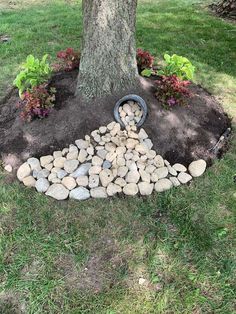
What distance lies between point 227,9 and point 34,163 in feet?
23.0

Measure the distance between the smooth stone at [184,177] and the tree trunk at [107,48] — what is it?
1234 millimetres

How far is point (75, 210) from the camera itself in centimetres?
Answer: 345

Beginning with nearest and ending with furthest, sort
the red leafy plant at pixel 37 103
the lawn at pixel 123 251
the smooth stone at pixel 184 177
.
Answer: the lawn at pixel 123 251 < the smooth stone at pixel 184 177 < the red leafy plant at pixel 37 103

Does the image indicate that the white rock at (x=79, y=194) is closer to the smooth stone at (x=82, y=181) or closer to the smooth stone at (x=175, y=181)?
the smooth stone at (x=82, y=181)

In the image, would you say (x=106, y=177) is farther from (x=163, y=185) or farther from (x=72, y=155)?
(x=163, y=185)

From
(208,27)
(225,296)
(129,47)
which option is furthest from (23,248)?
(208,27)

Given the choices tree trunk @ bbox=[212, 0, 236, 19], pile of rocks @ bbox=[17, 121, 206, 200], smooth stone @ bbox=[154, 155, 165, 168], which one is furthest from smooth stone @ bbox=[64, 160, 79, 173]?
tree trunk @ bbox=[212, 0, 236, 19]

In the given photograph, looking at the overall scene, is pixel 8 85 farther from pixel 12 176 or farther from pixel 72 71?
pixel 12 176

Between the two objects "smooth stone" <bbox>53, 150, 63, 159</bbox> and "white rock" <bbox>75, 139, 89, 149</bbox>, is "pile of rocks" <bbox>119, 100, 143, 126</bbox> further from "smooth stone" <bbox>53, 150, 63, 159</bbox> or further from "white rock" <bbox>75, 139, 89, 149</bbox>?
"smooth stone" <bbox>53, 150, 63, 159</bbox>

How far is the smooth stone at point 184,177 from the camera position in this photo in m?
3.75

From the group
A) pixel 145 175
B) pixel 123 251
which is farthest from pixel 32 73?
pixel 123 251

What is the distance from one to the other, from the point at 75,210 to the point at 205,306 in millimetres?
1440

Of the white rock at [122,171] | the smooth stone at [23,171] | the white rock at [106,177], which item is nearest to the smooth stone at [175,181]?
the white rock at [122,171]

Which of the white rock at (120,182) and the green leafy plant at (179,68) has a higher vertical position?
the green leafy plant at (179,68)
